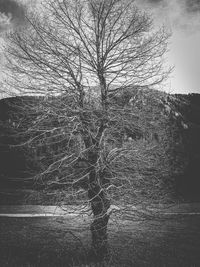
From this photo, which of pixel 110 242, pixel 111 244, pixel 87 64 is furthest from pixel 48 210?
pixel 87 64

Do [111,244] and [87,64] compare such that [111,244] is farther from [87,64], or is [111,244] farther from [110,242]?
[87,64]

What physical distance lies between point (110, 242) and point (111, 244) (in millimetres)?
292

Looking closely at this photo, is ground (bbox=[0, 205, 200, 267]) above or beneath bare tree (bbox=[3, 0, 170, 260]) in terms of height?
beneath

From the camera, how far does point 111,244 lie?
1155 cm

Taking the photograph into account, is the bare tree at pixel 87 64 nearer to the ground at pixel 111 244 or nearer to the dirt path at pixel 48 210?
the ground at pixel 111 244

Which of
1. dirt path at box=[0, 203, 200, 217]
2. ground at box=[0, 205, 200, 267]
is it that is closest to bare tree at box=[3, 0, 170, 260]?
ground at box=[0, 205, 200, 267]

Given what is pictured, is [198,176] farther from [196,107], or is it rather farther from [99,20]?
[99,20]

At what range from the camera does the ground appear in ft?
30.5

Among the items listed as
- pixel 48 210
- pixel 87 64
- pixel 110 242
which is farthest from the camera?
pixel 48 210

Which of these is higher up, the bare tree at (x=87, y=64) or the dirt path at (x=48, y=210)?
the bare tree at (x=87, y=64)

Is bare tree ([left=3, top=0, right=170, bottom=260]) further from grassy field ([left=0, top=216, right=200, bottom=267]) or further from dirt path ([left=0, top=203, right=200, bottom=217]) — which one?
dirt path ([left=0, top=203, right=200, bottom=217])

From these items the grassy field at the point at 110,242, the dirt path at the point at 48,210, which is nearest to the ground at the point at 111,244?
the grassy field at the point at 110,242

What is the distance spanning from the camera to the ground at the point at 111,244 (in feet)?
30.5

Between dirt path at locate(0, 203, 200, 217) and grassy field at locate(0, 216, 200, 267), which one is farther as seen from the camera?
dirt path at locate(0, 203, 200, 217)
